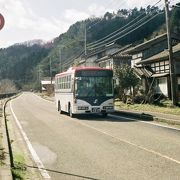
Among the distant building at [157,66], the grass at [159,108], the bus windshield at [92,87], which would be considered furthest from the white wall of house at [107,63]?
the bus windshield at [92,87]

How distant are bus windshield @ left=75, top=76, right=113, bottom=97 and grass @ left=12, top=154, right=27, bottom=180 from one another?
41.9 ft

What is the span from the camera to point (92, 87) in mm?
23500

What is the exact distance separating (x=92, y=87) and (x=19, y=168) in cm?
1480

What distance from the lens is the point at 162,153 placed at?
10.6m


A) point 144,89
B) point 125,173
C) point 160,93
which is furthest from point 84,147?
point 144,89

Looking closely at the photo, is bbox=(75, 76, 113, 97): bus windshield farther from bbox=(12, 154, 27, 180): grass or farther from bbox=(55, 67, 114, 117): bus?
bbox=(12, 154, 27, 180): grass

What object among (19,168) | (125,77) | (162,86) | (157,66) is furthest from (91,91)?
(157,66)

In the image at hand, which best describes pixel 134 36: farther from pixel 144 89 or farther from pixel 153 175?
pixel 153 175

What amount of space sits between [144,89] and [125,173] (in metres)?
35.2

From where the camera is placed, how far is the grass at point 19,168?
26.5ft

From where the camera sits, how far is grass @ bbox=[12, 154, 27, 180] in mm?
8087

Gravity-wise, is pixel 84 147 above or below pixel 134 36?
below

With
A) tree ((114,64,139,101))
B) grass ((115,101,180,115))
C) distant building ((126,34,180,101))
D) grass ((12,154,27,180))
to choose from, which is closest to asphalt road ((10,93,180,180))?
grass ((12,154,27,180))

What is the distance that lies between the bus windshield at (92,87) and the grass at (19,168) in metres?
12.8
